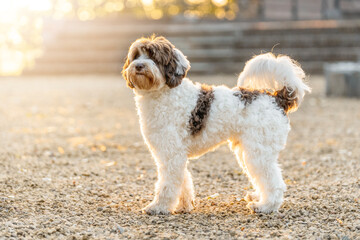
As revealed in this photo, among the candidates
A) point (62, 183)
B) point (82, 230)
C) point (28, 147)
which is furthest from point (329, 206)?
point (28, 147)

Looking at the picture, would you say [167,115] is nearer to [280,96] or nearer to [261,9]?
[280,96]

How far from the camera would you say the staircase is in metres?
17.2

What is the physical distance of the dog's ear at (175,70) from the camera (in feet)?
13.3

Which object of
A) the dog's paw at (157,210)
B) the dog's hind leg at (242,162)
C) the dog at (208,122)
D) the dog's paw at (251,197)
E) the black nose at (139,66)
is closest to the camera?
the black nose at (139,66)

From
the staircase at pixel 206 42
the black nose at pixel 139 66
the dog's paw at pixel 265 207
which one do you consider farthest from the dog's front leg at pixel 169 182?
the staircase at pixel 206 42

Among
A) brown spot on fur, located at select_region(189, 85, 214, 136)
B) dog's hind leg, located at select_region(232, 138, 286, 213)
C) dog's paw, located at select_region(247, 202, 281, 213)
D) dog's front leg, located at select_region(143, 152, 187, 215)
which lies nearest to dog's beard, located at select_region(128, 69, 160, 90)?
brown spot on fur, located at select_region(189, 85, 214, 136)

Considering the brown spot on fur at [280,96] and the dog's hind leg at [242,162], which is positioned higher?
the brown spot on fur at [280,96]

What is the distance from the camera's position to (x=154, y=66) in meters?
3.95

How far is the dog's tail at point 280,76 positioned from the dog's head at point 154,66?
0.68 metres

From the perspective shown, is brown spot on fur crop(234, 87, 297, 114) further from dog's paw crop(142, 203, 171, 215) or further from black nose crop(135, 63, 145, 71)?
dog's paw crop(142, 203, 171, 215)

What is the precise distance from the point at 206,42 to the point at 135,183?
42.9 feet

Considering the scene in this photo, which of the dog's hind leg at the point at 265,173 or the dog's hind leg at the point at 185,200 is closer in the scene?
the dog's hind leg at the point at 265,173

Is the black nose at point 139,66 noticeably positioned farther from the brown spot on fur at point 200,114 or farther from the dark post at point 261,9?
the dark post at point 261,9

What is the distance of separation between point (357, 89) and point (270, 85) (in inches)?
344
